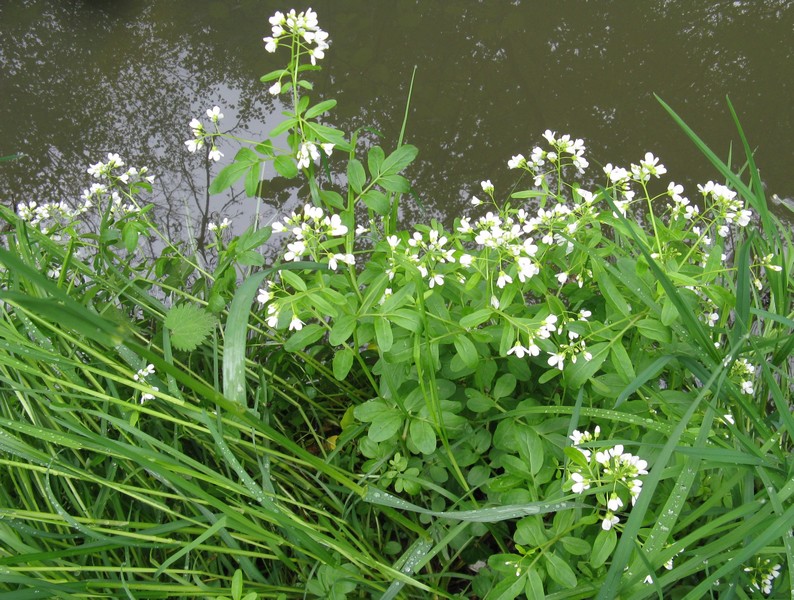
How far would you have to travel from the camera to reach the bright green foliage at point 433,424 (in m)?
1.34

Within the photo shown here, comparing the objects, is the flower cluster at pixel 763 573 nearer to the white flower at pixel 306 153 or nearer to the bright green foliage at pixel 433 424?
the bright green foliage at pixel 433 424

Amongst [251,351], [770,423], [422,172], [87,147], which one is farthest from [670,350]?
[87,147]

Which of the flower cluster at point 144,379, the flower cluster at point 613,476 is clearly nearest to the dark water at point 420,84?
the flower cluster at point 144,379

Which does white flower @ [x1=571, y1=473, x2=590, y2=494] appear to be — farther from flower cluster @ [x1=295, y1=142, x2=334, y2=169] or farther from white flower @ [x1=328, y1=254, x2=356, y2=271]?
flower cluster @ [x1=295, y1=142, x2=334, y2=169]

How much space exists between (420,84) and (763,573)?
8.15ft

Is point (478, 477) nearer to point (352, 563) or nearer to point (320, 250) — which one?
point (352, 563)

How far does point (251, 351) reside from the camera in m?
2.20

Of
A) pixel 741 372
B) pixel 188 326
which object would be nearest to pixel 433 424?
pixel 188 326

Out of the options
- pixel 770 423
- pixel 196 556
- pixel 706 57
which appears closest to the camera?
pixel 770 423

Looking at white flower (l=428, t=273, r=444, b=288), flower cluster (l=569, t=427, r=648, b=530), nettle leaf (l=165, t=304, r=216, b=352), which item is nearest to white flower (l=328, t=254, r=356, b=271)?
white flower (l=428, t=273, r=444, b=288)

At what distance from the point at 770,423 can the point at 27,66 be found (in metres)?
3.62

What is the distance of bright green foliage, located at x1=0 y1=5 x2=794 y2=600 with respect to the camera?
134 centimetres

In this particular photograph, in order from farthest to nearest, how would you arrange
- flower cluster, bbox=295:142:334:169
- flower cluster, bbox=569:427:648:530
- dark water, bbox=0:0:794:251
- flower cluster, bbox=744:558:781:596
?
1. dark water, bbox=0:0:794:251
2. flower cluster, bbox=744:558:781:596
3. flower cluster, bbox=295:142:334:169
4. flower cluster, bbox=569:427:648:530

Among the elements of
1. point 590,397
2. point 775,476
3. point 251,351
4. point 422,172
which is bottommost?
point 775,476
